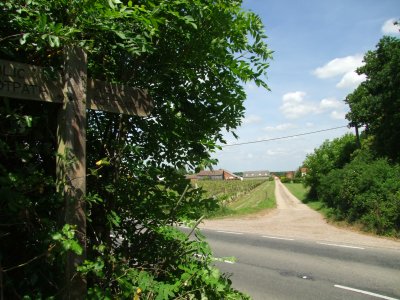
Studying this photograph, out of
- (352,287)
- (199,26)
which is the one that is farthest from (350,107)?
(199,26)

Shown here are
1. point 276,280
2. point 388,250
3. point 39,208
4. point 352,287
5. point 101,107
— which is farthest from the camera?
point 388,250

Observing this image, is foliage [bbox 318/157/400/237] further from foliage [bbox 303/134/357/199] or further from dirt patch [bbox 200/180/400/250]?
→ foliage [bbox 303/134/357/199]

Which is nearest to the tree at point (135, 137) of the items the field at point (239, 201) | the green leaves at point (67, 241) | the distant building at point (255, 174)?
the green leaves at point (67, 241)

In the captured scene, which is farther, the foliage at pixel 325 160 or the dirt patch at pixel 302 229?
the foliage at pixel 325 160

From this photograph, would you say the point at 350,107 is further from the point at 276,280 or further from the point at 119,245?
the point at 119,245

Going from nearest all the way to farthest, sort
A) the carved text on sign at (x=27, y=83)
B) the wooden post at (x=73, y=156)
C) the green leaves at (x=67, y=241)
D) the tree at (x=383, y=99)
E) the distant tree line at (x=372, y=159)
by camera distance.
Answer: the green leaves at (x=67, y=241) → the carved text on sign at (x=27, y=83) → the wooden post at (x=73, y=156) → the distant tree line at (x=372, y=159) → the tree at (x=383, y=99)

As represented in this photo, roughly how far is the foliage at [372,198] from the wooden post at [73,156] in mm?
14473

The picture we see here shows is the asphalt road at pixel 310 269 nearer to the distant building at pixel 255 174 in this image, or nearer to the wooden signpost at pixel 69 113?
the wooden signpost at pixel 69 113

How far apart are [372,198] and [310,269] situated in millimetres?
8479

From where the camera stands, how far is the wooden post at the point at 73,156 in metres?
1.85

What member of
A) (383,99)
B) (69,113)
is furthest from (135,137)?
(383,99)

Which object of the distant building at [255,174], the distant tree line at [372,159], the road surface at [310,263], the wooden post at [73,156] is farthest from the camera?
the distant building at [255,174]

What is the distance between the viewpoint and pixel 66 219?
1841 millimetres

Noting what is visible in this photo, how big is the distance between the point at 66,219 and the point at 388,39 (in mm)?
→ 26156
